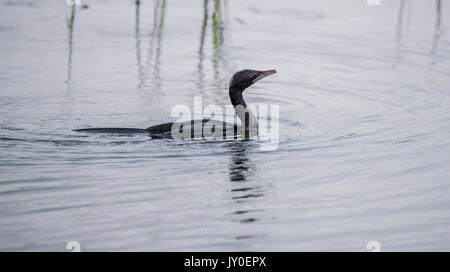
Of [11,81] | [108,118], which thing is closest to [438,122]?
[108,118]

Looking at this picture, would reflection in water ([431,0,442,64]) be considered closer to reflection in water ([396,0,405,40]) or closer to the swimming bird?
reflection in water ([396,0,405,40])

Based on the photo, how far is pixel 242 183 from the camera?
24.2ft

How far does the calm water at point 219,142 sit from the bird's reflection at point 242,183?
2 cm

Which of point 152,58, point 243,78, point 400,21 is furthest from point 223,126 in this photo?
point 400,21

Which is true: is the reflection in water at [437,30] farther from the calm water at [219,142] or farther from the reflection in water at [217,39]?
the reflection in water at [217,39]

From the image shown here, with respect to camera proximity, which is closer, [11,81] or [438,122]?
[438,122]

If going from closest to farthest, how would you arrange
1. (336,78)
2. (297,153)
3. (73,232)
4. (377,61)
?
(73,232), (297,153), (336,78), (377,61)

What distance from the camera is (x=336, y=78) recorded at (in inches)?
523

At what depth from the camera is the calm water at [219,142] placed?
20.1 ft

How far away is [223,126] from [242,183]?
2049 mm

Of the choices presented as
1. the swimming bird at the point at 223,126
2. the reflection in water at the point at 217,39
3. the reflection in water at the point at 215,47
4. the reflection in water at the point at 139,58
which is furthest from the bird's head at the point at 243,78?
the reflection in water at the point at 217,39

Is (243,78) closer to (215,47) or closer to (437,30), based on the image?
(215,47)

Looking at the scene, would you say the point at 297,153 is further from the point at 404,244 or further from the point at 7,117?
the point at 7,117
